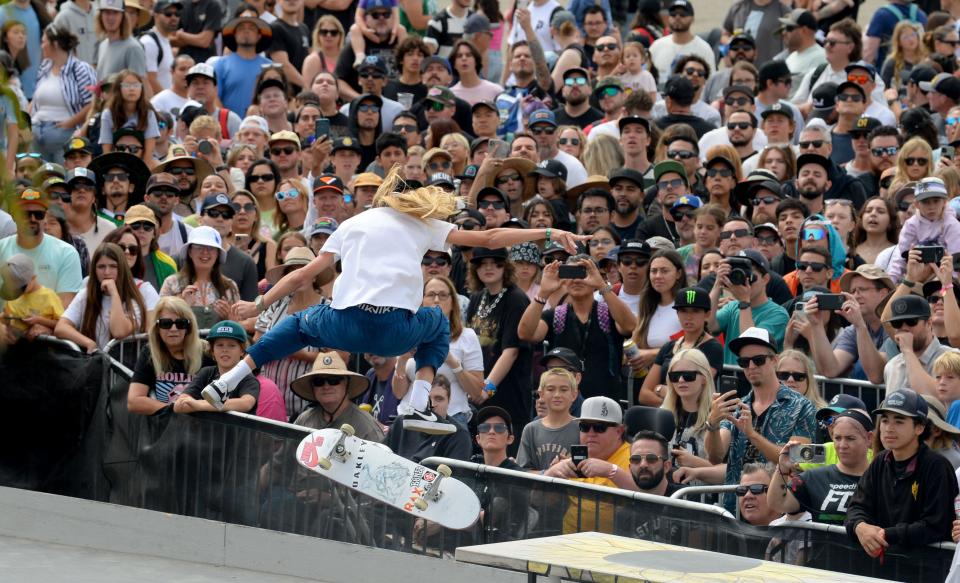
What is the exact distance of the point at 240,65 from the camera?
16516mm

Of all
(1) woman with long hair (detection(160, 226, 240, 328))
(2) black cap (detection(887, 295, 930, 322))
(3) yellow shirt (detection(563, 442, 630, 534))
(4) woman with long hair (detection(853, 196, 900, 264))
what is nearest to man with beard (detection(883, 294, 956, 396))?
(2) black cap (detection(887, 295, 930, 322))

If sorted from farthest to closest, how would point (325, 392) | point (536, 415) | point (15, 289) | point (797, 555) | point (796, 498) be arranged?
1. point (536, 415)
2. point (325, 392)
3. point (796, 498)
4. point (797, 555)
5. point (15, 289)

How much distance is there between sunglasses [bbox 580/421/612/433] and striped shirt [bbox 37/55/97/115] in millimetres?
8451

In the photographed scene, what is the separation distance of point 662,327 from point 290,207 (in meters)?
3.93

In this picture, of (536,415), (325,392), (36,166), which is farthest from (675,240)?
(36,166)

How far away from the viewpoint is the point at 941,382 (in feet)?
28.9

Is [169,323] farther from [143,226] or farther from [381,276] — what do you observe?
[381,276]

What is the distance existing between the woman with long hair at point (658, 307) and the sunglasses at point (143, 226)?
3.88 meters

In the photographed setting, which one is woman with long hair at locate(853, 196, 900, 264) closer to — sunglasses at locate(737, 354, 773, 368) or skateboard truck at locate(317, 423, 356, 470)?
sunglasses at locate(737, 354, 773, 368)

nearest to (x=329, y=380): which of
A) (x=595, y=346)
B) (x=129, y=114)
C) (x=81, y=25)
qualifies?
(x=595, y=346)

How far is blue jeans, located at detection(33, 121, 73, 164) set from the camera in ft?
Answer: 50.6

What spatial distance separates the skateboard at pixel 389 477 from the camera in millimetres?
8398

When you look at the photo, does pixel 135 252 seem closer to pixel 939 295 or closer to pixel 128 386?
pixel 128 386

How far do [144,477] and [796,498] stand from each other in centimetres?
430
